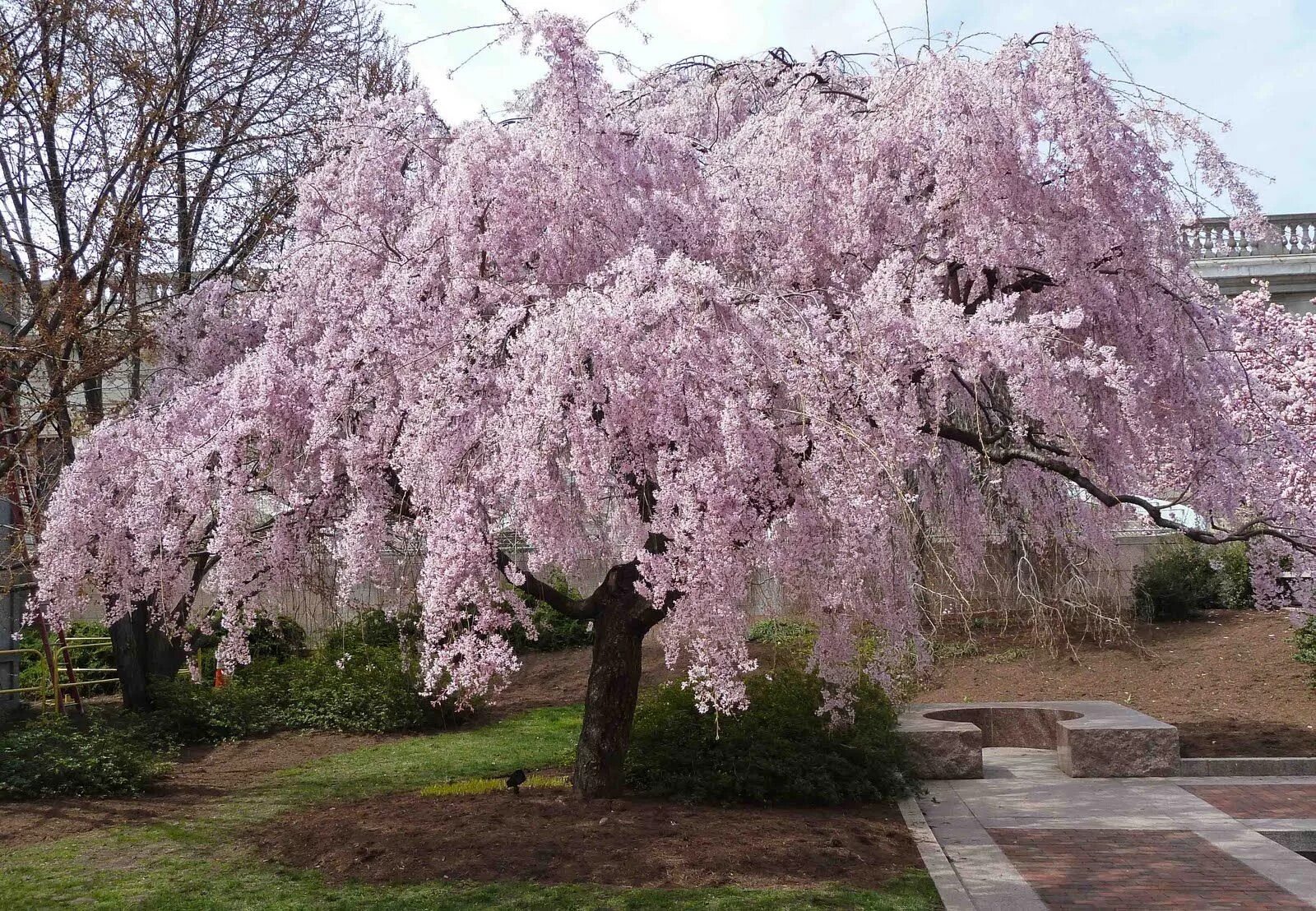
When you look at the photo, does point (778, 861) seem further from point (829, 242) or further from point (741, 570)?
point (829, 242)

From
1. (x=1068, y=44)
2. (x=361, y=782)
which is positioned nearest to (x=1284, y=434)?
(x=1068, y=44)

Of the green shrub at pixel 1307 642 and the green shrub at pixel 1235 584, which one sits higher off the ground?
the green shrub at pixel 1235 584

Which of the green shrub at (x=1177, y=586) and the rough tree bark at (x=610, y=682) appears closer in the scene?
the rough tree bark at (x=610, y=682)

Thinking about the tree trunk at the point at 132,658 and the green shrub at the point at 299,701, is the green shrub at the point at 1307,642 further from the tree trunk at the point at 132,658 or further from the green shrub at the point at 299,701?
the tree trunk at the point at 132,658

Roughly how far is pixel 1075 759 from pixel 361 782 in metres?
7.01

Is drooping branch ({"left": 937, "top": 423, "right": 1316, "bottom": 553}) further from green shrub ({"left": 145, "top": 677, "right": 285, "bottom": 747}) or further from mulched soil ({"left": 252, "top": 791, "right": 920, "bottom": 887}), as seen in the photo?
green shrub ({"left": 145, "top": 677, "right": 285, "bottom": 747})

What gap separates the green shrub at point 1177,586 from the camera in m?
18.3

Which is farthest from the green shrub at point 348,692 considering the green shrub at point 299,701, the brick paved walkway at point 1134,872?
the brick paved walkway at point 1134,872

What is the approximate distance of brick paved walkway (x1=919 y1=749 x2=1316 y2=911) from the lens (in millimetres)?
6672

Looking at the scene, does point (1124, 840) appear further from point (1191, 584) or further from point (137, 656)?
point (1191, 584)

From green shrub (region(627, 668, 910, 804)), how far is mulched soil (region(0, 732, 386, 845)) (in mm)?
4125

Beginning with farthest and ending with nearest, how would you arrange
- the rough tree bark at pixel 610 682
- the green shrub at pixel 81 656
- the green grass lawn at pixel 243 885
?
the green shrub at pixel 81 656 < the rough tree bark at pixel 610 682 < the green grass lawn at pixel 243 885

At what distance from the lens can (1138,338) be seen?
26.2 ft

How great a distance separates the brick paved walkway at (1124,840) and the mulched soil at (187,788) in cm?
667
